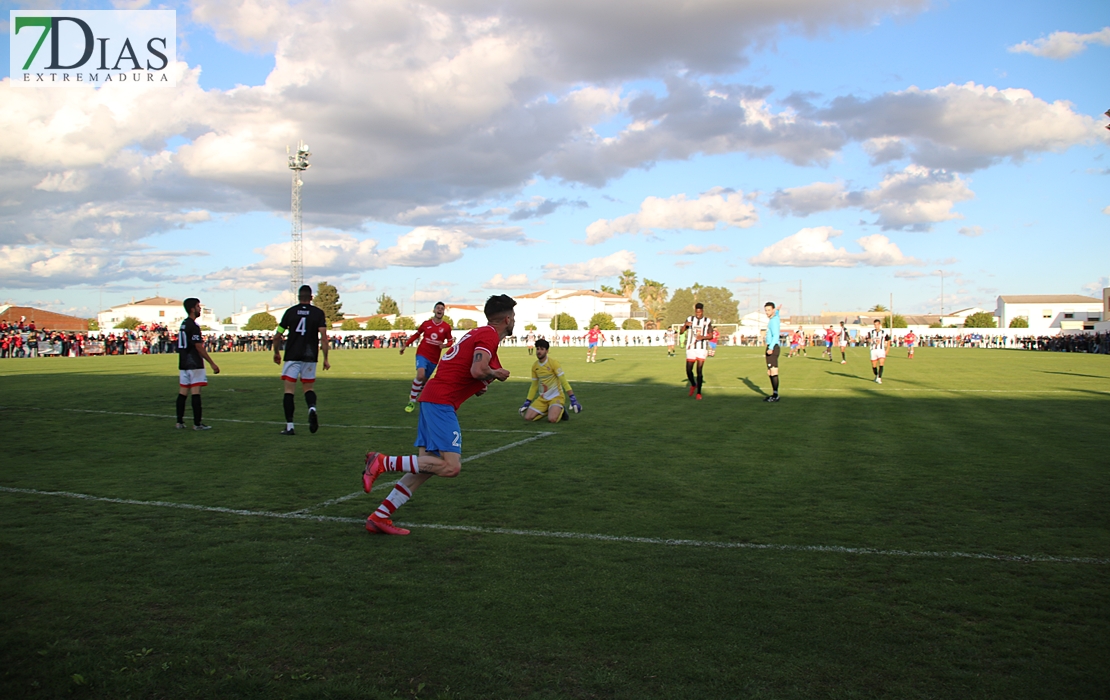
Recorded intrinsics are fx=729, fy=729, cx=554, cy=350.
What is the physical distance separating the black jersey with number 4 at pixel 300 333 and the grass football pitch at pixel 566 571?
1381 mm

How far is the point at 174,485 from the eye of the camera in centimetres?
755

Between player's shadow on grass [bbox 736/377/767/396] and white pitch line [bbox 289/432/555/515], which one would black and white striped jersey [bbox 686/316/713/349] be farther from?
white pitch line [bbox 289/432/555/515]

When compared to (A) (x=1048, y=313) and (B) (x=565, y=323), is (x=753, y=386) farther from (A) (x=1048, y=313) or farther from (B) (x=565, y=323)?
(A) (x=1048, y=313)

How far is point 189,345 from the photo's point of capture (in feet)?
37.6

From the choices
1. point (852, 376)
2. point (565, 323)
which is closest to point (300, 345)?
point (852, 376)

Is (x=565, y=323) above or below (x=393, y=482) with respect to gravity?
above

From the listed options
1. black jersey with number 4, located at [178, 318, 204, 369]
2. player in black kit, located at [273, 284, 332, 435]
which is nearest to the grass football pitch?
player in black kit, located at [273, 284, 332, 435]

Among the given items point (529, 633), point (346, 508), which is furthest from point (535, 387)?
point (529, 633)

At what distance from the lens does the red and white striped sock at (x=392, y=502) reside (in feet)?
18.9

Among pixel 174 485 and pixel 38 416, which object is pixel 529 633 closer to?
pixel 174 485

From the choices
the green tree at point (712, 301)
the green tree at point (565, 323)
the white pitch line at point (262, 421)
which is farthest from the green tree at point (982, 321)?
the white pitch line at point (262, 421)

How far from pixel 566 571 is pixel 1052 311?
422 ft

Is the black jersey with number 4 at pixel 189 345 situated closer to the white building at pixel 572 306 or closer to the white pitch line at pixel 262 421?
the white pitch line at pixel 262 421

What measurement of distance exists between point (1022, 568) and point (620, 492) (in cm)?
346
